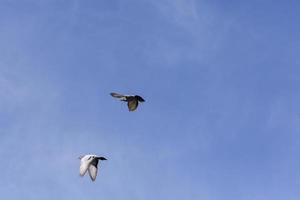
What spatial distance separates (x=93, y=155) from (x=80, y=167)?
3317 millimetres

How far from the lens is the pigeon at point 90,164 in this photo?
95250 millimetres

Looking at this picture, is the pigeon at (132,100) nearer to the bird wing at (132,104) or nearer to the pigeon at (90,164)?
the bird wing at (132,104)

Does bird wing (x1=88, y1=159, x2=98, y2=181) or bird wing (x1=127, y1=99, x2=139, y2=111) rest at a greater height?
bird wing (x1=127, y1=99, x2=139, y2=111)

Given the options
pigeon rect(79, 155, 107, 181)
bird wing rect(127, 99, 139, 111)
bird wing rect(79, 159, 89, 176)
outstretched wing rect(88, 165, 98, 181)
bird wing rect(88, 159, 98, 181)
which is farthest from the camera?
bird wing rect(127, 99, 139, 111)

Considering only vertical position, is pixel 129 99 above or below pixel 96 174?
above

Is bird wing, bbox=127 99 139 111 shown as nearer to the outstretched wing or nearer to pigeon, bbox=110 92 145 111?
pigeon, bbox=110 92 145 111

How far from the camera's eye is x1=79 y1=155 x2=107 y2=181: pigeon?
95.2 metres

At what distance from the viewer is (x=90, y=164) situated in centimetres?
9700

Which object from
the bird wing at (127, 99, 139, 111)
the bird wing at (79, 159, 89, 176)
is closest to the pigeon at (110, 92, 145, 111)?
the bird wing at (127, 99, 139, 111)

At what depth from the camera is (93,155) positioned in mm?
98562

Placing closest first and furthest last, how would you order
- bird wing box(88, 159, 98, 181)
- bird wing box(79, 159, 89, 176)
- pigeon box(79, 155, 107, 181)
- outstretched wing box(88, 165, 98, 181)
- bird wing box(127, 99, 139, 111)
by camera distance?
1. outstretched wing box(88, 165, 98, 181)
2. bird wing box(88, 159, 98, 181)
3. bird wing box(79, 159, 89, 176)
4. pigeon box(79, 155, 107, 181)
5. bird wing box(127, 99, 139, 111)

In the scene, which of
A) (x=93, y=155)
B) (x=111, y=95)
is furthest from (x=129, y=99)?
(x=93, y=155)

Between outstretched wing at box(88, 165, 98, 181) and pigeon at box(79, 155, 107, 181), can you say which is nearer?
outstretched wing at box(88, 165, 98, 181)

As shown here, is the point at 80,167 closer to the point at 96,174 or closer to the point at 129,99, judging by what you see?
the point at 96,174
